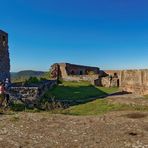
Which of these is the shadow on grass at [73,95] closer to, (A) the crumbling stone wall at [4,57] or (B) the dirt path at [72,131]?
(A) the crumbling stone wall at [4,57]

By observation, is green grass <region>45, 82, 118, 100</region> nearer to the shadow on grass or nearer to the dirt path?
the shadow on grass

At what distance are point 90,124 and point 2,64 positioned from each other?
62.4 feet

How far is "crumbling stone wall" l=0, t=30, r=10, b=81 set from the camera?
29.2 m

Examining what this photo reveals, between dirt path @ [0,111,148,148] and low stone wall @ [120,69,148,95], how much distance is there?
6964 mm

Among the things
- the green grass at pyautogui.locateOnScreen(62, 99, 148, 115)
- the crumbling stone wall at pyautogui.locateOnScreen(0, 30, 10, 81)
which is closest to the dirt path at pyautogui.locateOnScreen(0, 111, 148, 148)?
the green grass at pyautogui.locateOnScreen(62, 99, 148, 115)

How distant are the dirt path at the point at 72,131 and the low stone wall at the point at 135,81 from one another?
696cm

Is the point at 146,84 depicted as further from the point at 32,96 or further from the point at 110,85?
the point at 110,85

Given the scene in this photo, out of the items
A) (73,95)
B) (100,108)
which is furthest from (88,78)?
(100,108)

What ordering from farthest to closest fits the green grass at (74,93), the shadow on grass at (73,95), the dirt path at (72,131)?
the green grass at (74,93) < the shadow on grass at (73,95) < the dirt path at (72,131)

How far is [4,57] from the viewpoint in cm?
3025

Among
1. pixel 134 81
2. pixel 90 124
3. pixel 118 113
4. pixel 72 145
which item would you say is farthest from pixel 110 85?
pixel 72 145

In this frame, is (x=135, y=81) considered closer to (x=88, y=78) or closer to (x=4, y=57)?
(x=4, y=57)

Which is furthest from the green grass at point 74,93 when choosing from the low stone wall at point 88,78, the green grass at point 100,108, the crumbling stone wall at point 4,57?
the low stone wall at point 88,78

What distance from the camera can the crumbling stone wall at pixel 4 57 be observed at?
29.2 m
